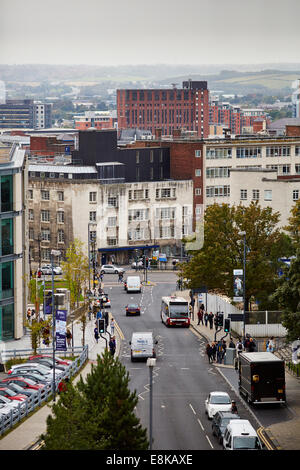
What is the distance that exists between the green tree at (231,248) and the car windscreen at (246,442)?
3106cm

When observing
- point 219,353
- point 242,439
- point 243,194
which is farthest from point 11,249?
point 243,194

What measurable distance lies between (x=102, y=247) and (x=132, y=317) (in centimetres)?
3789

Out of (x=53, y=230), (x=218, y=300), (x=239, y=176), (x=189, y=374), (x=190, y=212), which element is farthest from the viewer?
(x=190, y=212)

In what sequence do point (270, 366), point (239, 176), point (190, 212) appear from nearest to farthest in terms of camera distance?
1. point (270, 366)
2. point (239, 176)
3. point (190, 212)

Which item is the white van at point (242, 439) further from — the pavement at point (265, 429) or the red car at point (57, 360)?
the red car at point (57, 360)

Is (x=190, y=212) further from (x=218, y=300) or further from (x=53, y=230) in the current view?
(x=218, y=300)

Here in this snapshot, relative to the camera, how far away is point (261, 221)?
67.6 m

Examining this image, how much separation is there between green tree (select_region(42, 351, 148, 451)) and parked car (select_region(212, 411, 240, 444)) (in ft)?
16.4

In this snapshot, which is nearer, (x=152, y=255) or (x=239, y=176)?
(x=239, y=176)

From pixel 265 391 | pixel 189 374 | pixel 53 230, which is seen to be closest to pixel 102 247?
pixel 53 230

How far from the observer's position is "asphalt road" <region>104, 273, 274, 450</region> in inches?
Result: 1533

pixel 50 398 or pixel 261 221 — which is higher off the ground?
pixel 261 221

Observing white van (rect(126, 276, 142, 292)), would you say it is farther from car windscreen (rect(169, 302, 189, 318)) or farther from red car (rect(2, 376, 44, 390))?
red car (rect(2, 376, 44, 390))

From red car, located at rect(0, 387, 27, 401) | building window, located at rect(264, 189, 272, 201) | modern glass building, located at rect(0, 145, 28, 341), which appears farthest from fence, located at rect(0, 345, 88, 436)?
building window, located at rect(264, 189, 272, 201)
